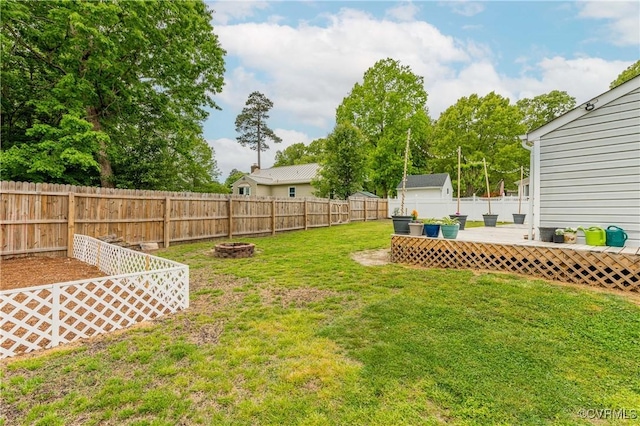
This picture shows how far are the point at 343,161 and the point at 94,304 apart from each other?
17.8m

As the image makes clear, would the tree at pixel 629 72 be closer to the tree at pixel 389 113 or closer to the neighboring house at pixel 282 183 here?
the tree at pixel 389 113

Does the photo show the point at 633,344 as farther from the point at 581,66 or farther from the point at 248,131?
the point at 248,131

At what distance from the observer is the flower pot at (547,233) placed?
19.7 ft

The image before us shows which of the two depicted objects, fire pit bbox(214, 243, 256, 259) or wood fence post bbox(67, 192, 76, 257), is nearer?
wood fence post bbox(67, 192, 76, 257)

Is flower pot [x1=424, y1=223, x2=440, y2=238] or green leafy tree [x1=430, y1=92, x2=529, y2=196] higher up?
green leafy tree [x1=430, y1=92, x2=529, y2=196]

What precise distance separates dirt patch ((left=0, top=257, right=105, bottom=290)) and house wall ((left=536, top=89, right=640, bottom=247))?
30.6 feet

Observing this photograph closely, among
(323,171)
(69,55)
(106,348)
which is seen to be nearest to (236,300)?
(106,348)

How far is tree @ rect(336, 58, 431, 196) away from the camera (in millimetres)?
26297

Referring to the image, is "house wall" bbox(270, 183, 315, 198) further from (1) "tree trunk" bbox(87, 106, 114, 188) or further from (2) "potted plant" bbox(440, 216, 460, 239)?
(2) "potted plant" bbox(440, 216, 460, 239)

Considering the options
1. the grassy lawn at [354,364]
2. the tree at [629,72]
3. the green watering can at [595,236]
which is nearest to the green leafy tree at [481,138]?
the tree at [629,72]

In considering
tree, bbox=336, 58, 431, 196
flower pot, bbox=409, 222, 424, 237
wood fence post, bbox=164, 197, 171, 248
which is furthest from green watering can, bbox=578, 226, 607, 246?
tree, bbox=336, 58, 431, 196

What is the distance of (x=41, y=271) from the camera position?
5680mm

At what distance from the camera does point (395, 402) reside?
2.18 m

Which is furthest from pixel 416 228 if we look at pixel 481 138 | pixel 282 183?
pixel 481 138
